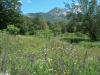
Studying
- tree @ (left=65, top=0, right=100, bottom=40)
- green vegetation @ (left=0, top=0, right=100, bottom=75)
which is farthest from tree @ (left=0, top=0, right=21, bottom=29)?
tree @ (left=65, top=0, right=100, bottom=40)

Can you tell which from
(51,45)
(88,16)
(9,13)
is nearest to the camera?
(51,45)

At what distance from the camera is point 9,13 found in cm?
5838

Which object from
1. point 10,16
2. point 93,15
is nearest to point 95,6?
point 93,15

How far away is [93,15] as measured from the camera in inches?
1554

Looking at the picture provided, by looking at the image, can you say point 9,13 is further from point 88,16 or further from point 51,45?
point 51,45

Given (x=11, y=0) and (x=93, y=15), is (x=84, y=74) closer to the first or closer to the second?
(x=93, y=15)

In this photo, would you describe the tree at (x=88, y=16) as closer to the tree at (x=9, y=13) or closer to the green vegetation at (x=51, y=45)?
the green vegetation at (x=51, y=45)

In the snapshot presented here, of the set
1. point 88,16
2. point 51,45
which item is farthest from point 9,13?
point 51,45

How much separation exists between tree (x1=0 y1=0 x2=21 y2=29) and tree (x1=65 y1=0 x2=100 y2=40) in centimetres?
2077

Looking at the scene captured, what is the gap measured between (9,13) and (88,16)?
25.3 meters

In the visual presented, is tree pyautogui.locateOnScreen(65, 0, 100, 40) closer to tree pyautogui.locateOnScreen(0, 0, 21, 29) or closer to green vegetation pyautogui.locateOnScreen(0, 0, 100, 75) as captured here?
green vegetation pyautogui.locateOnScreen(0, 0, 100, 75)

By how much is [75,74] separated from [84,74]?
22 cm

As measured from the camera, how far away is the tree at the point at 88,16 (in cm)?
3850

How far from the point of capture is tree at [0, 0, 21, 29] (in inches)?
2248
